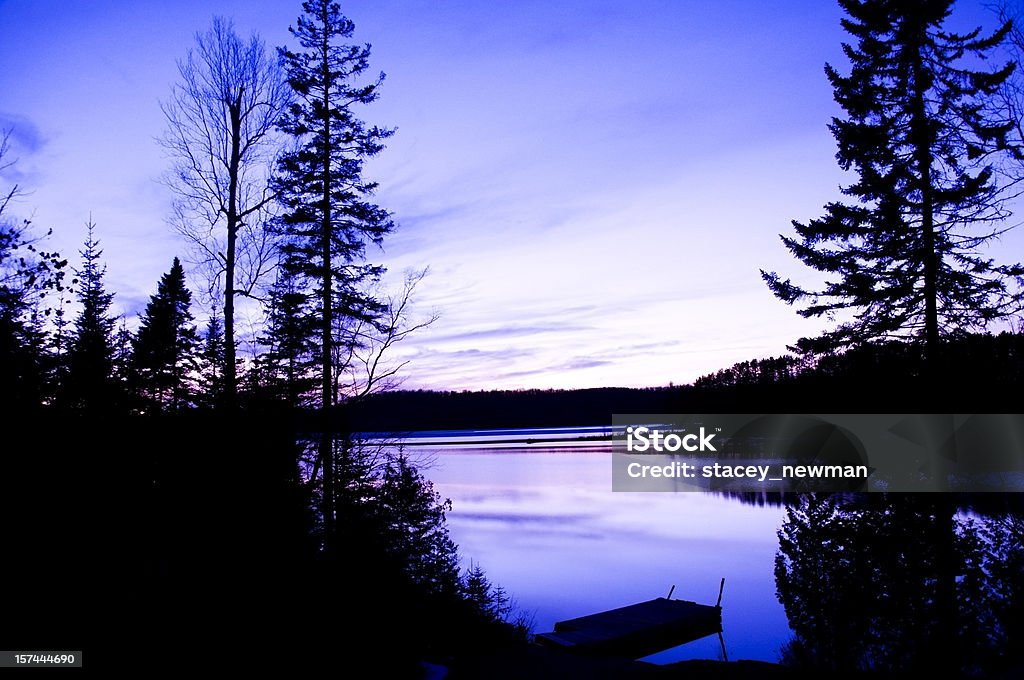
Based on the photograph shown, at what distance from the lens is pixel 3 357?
915 centimetres

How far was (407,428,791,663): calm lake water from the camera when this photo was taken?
1972 cm

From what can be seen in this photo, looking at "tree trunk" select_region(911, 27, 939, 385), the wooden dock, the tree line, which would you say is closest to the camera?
the tree line

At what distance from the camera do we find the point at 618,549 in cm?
2962

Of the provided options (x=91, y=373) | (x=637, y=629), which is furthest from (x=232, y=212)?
(x=637, y=629)

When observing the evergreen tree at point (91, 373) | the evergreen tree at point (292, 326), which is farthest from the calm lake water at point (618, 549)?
the evergreen tree at point (91, 373)

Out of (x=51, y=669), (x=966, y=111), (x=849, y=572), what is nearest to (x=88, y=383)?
(x=51, y=669)

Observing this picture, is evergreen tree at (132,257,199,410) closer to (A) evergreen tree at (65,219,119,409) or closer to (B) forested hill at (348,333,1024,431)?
(A) evergreen tree at (65,219,119,409)

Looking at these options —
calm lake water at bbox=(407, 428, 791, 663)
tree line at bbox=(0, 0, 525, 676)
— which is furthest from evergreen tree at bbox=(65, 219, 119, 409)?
calm lake water at bbox=(407, 428, 791, 663)

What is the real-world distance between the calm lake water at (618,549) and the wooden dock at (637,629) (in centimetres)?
31

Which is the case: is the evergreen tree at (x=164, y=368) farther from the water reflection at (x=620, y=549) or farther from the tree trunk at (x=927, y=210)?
the tree trunk at (x=927, y=210)

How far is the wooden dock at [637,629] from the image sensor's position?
46.4 feet

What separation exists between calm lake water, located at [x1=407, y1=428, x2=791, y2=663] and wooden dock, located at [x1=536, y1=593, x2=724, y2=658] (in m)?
0.31

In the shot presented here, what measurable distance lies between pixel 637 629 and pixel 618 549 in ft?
49.2

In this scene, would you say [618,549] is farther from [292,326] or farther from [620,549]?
[292,326]
